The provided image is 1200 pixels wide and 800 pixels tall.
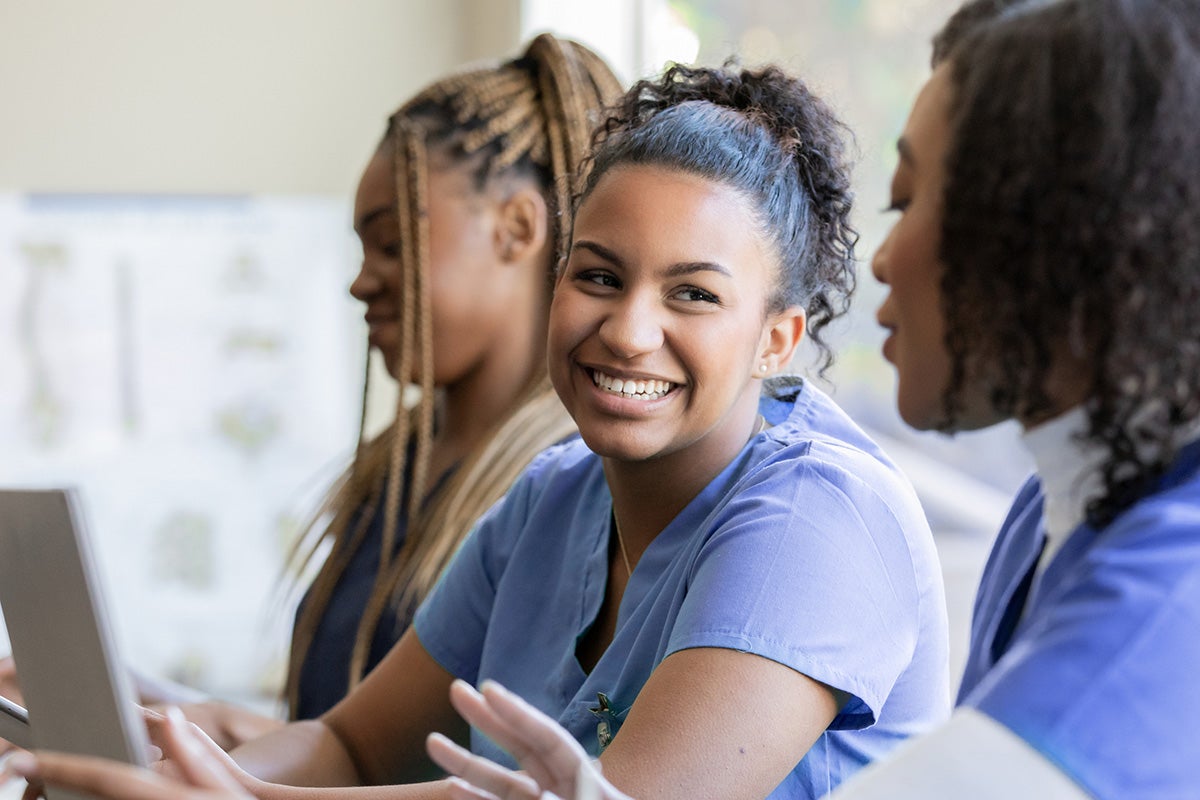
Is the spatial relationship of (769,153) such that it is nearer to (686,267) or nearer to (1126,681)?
(686,267)

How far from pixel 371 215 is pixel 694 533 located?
2.38 ft

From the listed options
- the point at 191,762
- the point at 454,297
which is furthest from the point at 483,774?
the point at 454,297

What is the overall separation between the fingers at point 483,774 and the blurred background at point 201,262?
1.88m

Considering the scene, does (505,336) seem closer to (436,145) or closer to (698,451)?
(436,145)

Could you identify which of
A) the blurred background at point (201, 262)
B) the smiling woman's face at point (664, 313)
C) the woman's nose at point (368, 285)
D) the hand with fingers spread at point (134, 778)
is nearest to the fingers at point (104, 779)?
the hand with fingers spread at point (134, 778)

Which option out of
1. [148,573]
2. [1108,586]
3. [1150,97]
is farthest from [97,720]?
[148,573]

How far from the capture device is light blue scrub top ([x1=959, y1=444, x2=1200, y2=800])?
62 cm

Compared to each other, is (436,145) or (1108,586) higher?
(436,145)

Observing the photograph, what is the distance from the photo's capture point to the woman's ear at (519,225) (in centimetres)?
156

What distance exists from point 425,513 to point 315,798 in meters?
0.59

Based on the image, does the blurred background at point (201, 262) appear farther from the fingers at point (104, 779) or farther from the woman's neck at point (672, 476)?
the fingers at point (104, 779)

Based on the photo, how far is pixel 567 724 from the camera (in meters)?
1.03

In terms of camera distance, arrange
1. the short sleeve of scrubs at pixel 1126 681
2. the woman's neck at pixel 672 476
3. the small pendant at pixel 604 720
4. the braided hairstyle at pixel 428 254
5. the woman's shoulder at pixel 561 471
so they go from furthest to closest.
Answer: the braided hairstyle at pixel 428 254 < the woman's shoulder at pixel 561 471 < the woman's neck at pixel 672 476 < the small pendant at pixel 604 720 < the short sleeve of scrubs at pixel 1126 681

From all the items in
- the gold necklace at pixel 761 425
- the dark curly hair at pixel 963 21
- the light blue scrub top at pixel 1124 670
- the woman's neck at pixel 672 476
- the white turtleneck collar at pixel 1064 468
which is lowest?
the woman's neck at pixel 672 476
